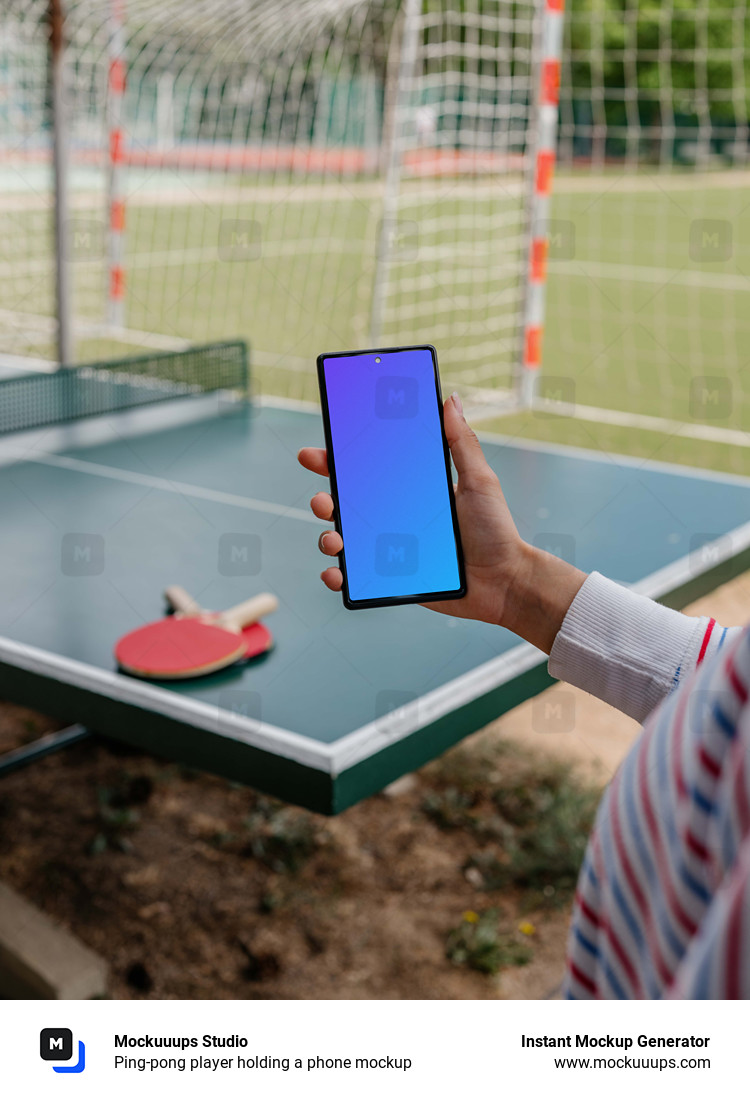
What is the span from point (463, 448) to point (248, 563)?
126cm

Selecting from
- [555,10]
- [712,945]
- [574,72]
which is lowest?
[712,945]

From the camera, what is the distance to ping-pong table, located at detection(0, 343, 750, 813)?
1773mm

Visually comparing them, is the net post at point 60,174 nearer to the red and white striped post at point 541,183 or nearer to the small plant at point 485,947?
the red and white striped post at point 541,183

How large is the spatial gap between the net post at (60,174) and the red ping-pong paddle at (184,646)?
229cm

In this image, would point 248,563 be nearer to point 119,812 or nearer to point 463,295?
point 119,812

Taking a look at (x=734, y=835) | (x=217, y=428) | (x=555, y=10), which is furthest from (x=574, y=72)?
(x=734, y=835)

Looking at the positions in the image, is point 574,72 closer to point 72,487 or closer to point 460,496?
point 72,487

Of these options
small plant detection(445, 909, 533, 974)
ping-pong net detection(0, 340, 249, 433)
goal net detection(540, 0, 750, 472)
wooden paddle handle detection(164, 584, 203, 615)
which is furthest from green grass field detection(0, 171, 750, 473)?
wooden paddle handle detection(164, 584, 203, 615)

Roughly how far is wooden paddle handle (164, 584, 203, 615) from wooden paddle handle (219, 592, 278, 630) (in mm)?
55

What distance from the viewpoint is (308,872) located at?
3082 millimetres

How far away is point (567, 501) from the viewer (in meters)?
3.07

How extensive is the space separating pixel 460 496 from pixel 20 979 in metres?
1.86
